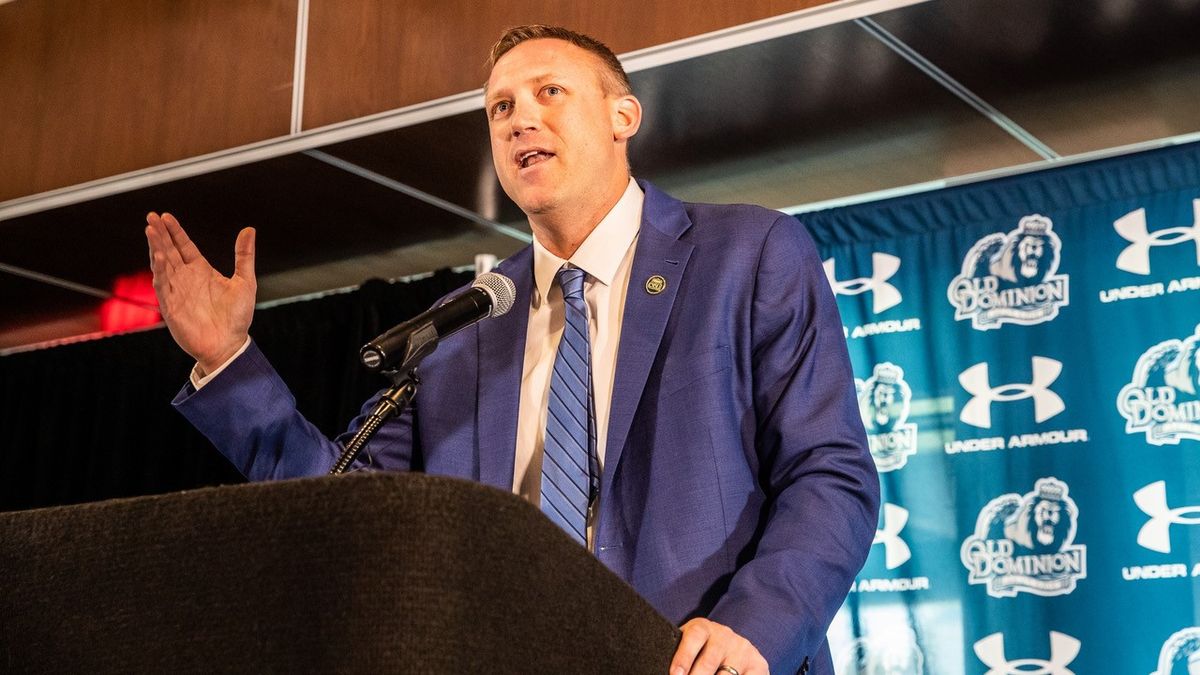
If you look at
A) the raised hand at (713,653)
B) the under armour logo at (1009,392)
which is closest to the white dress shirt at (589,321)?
the raised hand at (713,653)

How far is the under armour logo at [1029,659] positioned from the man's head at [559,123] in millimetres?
1551

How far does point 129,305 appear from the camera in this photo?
492cm

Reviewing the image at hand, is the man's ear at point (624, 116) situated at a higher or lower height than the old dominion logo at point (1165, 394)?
higher

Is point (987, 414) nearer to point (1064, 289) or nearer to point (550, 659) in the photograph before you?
point (1064, 289)

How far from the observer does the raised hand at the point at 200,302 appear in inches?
63.5

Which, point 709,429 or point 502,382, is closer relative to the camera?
point 709,429

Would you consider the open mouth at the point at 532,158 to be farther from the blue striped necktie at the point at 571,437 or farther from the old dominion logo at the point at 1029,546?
the old dominion logo at the point at 1029,546

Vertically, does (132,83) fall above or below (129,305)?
above

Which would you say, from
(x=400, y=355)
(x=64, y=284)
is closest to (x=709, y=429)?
(x=400, y=355)

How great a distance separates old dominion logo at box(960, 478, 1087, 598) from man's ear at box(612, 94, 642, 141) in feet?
4.75

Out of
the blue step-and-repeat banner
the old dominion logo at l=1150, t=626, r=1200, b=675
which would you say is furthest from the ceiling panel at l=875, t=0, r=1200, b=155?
the old dominion logo at l=1150, t=626, r=1200, b=675

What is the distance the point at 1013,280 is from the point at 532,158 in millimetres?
1637

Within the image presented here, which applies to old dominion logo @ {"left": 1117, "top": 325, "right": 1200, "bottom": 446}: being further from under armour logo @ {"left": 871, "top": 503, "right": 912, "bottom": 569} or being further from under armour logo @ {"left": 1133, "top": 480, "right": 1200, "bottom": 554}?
under armour logo @ {"left": 871, "top": 503, "right": 912, "bottom": 569}

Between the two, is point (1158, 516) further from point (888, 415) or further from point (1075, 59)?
point (1075, 59)
